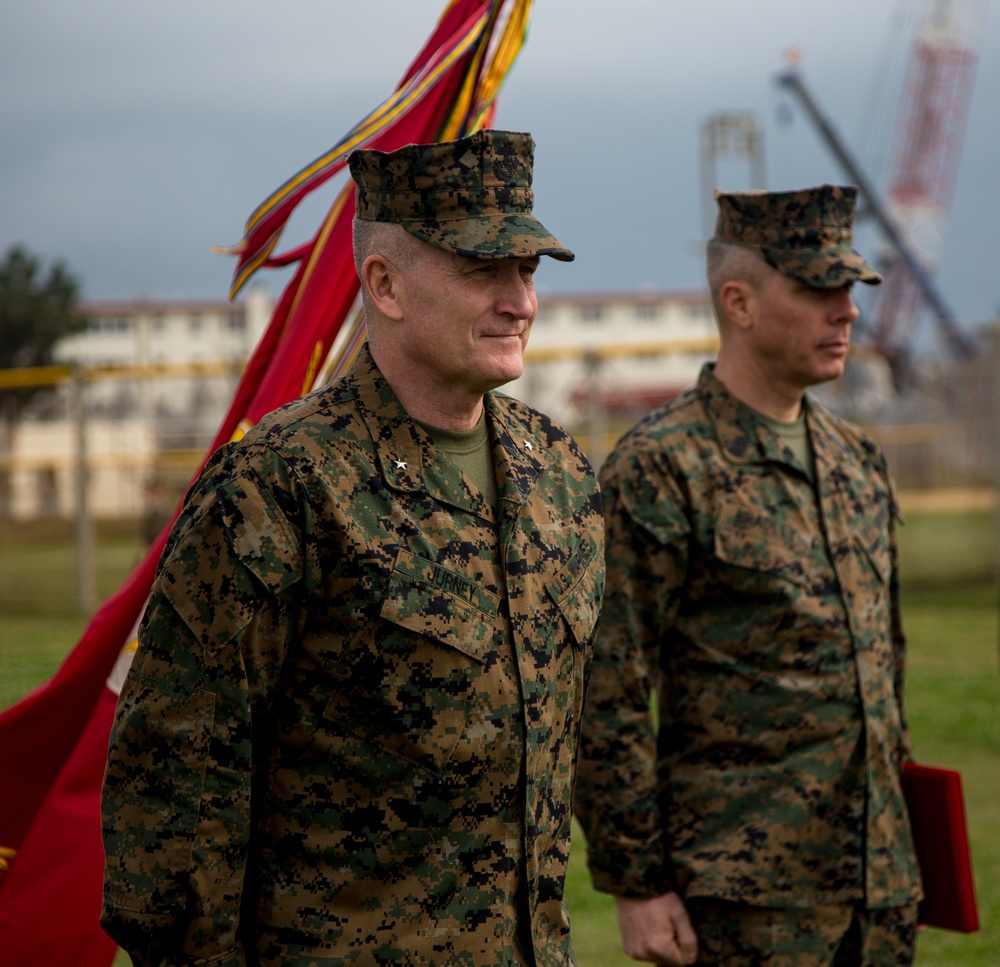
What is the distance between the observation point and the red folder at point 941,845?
3096 mm

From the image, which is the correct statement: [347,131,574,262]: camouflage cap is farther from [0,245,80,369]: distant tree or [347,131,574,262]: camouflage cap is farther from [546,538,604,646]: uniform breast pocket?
[0,245,80,369]: distant tree

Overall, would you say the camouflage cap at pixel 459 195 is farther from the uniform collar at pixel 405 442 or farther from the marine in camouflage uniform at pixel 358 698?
the uniform collar at pixel 405 442

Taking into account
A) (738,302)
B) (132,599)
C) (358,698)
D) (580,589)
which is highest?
(738,302)

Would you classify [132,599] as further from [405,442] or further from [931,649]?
[931,649]

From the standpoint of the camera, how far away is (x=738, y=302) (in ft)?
10.6

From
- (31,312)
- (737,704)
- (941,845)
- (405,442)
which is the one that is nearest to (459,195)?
(405,442)

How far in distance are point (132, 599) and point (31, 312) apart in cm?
2577

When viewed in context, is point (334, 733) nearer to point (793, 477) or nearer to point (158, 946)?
point (158, 946)

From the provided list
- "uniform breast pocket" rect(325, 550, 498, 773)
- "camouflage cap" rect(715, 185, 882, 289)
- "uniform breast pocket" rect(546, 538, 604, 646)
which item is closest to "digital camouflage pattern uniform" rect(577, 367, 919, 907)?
"camouflage cap" rect(715, 185, 882, 289)

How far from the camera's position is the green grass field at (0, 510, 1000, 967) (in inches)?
191

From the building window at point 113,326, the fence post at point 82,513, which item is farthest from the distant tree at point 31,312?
the building window at point 113,326

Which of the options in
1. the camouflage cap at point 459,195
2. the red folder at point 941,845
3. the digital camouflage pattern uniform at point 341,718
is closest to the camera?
the digital camouflage pattern uniform at point 341,718

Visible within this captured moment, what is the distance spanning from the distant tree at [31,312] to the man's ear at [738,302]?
81.8 ft

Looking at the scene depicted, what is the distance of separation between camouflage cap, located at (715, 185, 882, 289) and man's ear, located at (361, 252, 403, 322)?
4.39 feet
